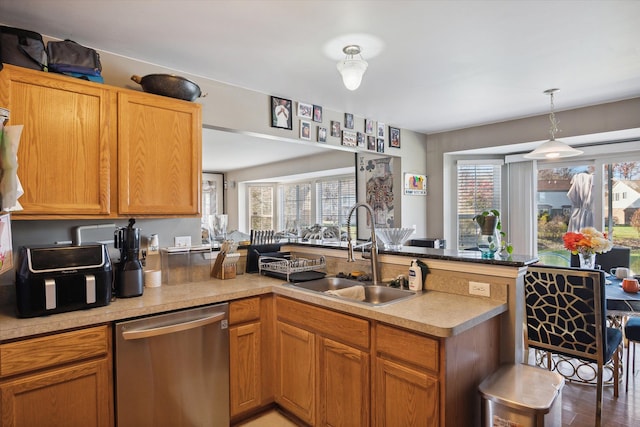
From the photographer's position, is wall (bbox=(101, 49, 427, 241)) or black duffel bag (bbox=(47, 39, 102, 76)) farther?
wall (bbox=(101, 49, 427, 241))

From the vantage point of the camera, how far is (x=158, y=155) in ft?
7.27

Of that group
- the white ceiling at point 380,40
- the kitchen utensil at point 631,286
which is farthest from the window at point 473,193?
the kitchen utensil at point 631,286

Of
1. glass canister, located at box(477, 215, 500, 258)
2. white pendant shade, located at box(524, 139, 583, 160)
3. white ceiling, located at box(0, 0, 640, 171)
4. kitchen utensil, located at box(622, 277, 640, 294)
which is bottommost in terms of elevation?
kitchen utensil, located at box(622, 277, 640, 294)

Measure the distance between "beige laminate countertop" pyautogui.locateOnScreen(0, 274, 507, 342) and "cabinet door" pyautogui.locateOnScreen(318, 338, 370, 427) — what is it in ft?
0.76

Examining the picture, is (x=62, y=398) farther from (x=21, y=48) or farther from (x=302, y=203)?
(x=302, y=203)

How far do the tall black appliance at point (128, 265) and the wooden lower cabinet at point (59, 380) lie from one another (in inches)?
13.6

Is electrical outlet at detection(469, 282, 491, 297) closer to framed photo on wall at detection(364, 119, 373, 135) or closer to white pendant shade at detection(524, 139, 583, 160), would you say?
white pendant shade at detection(524, 139, 583, 160)

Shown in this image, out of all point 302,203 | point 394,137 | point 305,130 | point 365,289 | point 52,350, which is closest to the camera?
point 52,350

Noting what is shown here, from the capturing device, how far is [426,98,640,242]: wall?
3.36m

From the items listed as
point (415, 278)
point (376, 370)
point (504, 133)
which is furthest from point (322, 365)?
point (504, 133)

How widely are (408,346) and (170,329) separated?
1.23 meters

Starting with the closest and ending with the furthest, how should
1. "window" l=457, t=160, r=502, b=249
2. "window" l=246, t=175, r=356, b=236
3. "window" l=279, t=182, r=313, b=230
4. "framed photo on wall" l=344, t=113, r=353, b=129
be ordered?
"framed photo on wall" l=344, t=113, r=353, b=129
"window" l=457, t=160, r=502, b=249
"window" l=246, t=175, r=356, b=236
"window" l=279, t=182, r=313, b=230

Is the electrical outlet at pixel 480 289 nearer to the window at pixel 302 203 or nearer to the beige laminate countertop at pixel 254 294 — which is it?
the beige laminate countertop at pixel 254 294

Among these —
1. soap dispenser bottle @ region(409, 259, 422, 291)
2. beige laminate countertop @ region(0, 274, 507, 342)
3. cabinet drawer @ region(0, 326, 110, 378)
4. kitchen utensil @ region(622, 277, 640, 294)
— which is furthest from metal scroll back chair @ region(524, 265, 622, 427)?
cabinet drawer @ region(0, 326, 110, 378)
